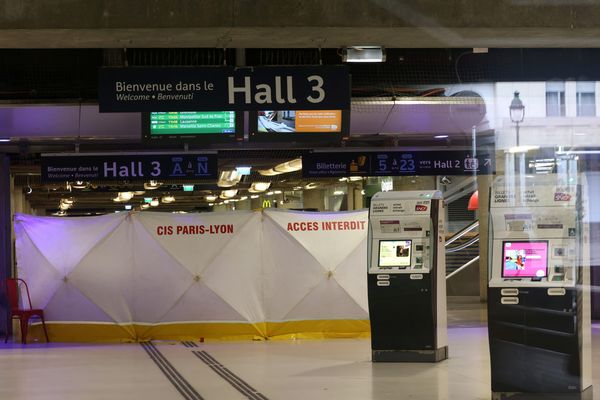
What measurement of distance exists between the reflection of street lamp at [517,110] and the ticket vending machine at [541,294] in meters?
5.76

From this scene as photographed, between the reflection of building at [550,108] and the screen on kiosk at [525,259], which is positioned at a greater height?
the reflection of building at [550,108]

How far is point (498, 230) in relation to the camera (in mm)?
7914

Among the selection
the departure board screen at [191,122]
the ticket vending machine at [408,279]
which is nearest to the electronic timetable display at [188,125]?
the departure board screen at [191,122]

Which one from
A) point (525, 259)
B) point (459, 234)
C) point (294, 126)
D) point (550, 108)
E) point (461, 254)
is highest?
point (550, 108)

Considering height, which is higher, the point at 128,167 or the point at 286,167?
the point at 286,167

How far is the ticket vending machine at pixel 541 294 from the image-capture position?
290 inches

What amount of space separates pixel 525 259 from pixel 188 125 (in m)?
3.70

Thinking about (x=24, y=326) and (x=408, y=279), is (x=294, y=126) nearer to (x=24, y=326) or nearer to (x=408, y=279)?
(x=408, y=279)

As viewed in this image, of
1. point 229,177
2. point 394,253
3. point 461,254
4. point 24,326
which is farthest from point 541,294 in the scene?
point 229,177

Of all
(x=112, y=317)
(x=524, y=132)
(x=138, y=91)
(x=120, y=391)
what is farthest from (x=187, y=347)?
(x=524, y=132)

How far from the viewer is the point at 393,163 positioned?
14.8 metres

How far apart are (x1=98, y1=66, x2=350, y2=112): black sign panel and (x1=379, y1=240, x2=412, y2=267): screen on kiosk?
9.63ft

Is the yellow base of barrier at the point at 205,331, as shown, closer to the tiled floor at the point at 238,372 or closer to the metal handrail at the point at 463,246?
the tiled floor at the point at 238,372

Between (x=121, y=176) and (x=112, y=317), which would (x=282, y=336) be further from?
(x=121, y=176)
